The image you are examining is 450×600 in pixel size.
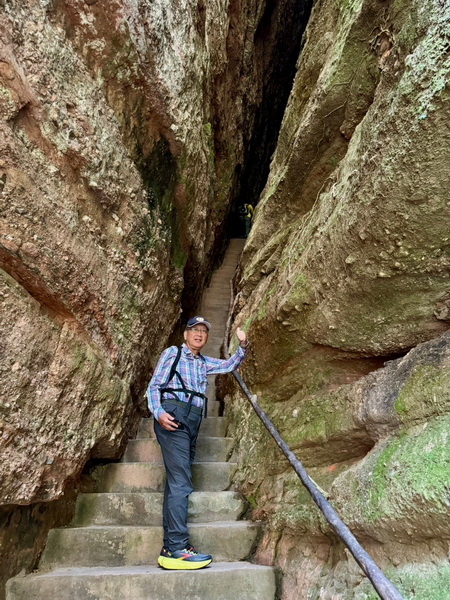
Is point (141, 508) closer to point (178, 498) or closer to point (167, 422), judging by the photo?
point (178, 498)

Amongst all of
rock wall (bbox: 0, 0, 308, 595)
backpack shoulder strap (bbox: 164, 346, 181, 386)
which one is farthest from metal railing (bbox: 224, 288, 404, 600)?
rock wall (bbox: 0, 0, 308, 595)

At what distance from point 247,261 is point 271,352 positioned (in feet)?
9.01

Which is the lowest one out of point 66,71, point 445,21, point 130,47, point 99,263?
point 99,263

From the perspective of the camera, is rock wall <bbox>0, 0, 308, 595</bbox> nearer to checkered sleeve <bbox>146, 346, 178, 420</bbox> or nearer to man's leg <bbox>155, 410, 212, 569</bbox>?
checkered sleeve <bbox>146, 346, 178, 420</bbox>

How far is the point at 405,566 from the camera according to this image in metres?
2.03

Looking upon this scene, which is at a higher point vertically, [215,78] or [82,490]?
[215,78]

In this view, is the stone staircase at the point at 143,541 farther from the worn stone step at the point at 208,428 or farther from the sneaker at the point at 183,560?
the worn stone step at the point at 208,428

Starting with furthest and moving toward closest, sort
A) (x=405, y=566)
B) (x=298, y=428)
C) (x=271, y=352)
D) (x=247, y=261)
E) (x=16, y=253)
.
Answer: (x=247, y=261)
(x=271, y=352)
(x=298, y=428)
(x=16, y=253)
(x=405, y=566)

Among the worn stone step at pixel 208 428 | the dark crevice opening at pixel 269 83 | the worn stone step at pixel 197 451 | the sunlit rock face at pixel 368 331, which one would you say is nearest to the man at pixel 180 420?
the sunlit rock face at pixel 368 331

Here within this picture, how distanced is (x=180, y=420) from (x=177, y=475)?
43cm

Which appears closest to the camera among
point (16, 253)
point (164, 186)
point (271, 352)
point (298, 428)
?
point (16, 253)

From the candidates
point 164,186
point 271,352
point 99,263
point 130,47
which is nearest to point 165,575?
point 271,352

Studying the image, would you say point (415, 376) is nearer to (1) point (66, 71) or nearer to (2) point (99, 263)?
(2) point (99, 263)

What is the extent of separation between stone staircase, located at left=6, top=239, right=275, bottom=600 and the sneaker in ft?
0.18
